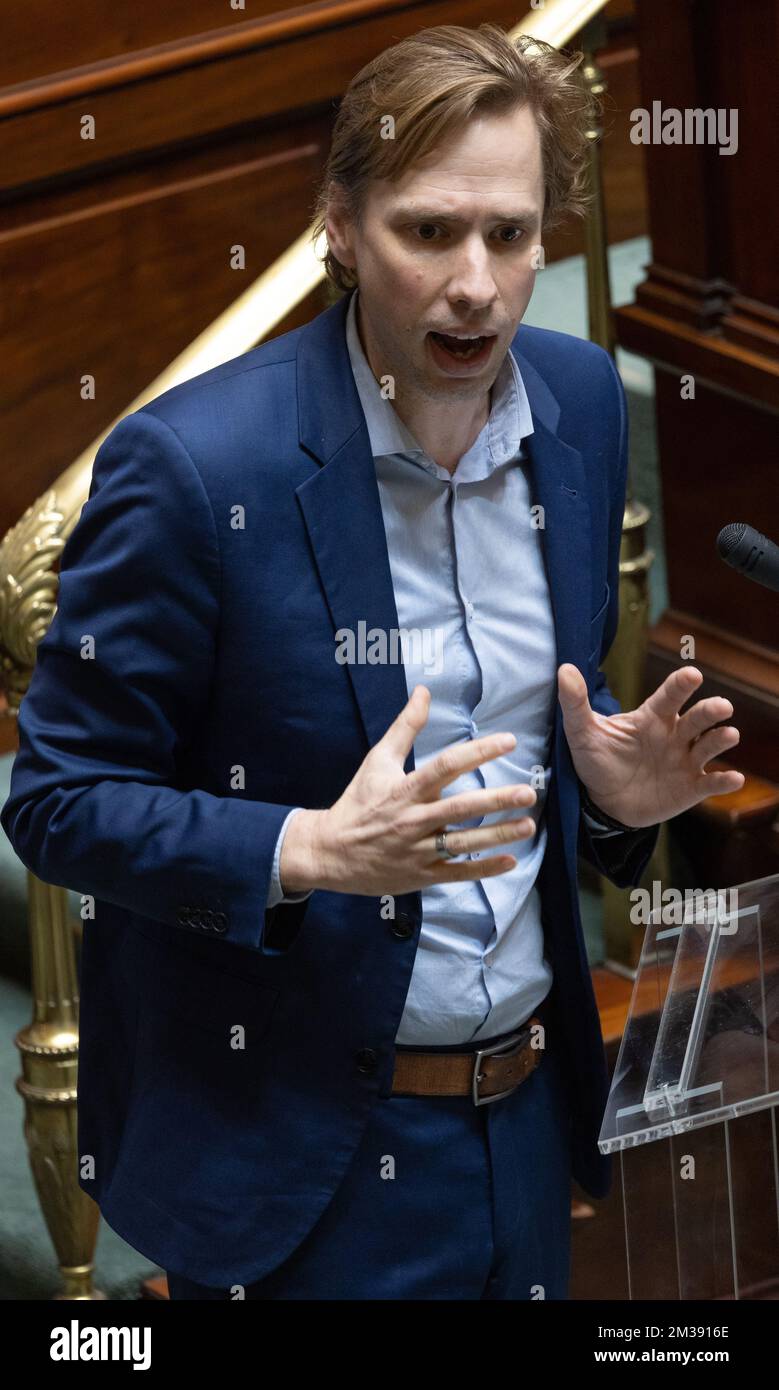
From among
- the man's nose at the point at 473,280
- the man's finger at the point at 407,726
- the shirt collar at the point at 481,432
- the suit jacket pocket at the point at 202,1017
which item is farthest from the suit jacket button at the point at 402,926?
the man's nose at the point at 473,280

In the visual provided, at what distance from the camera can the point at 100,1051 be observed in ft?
6.02

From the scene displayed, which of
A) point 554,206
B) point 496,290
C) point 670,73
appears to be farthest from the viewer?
point 670,73

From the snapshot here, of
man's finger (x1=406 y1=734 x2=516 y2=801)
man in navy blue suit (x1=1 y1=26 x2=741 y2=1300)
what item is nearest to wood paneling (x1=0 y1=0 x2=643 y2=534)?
man in navy blue suit (x1=1 y1=26 x2=741 y2=1300)

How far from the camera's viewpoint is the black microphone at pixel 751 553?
4.99 feet

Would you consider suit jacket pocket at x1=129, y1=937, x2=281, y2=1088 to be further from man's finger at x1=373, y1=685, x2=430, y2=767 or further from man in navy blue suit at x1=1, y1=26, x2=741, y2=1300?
man's finger at x1=373, y1=685, x2=430, y2=767

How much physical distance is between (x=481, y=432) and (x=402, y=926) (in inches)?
16.2

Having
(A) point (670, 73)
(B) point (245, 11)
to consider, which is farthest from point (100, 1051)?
(B) point (245, 11)

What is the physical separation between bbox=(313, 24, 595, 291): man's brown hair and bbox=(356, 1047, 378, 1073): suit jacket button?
0.64m

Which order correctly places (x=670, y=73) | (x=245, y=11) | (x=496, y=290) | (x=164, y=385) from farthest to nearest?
(x=245, y=11), (x=670, y=73), (x=164, y=385), (x=496, y=290)

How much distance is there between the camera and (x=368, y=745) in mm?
1654

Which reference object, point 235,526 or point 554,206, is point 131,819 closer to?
point 235,526

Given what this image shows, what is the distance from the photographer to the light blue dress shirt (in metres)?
1.71

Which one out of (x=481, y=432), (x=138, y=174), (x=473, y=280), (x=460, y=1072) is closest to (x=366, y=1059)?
(x=460, y=1072)
